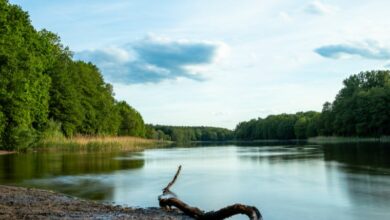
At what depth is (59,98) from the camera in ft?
164

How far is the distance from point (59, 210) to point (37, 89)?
32786 mm

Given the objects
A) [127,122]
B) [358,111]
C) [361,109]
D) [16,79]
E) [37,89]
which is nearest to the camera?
[16,79]

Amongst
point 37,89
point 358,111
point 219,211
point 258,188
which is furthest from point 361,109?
point 219,211

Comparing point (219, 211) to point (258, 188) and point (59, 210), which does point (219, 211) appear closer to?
point (59, 210)

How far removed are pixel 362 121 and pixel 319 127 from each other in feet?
78.3

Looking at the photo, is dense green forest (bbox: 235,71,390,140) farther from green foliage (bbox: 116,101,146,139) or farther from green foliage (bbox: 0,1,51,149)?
green foliage (bbox: 0,1,51,149)

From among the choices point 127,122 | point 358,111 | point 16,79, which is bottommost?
point 127,122

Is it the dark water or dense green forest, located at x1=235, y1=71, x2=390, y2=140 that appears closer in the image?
the dark water

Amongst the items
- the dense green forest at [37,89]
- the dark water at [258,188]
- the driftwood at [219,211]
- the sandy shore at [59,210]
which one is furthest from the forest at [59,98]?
the driftwood at [219,211]

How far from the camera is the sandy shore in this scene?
852cm

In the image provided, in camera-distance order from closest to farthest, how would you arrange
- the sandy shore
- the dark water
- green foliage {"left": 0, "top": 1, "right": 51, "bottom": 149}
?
the sandy shore
the dark water
green foliage {"left": 0, "top": 1, "right": 51, "bottom": 149}

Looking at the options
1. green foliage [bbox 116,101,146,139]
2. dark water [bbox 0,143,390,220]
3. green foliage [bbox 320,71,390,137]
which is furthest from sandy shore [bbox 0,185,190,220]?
green foliage [bbox 320,71,390,137]

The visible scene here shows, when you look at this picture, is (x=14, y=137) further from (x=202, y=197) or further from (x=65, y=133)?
(x=202, y=197)

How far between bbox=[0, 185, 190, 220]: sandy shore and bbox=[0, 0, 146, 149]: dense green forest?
2303cm
